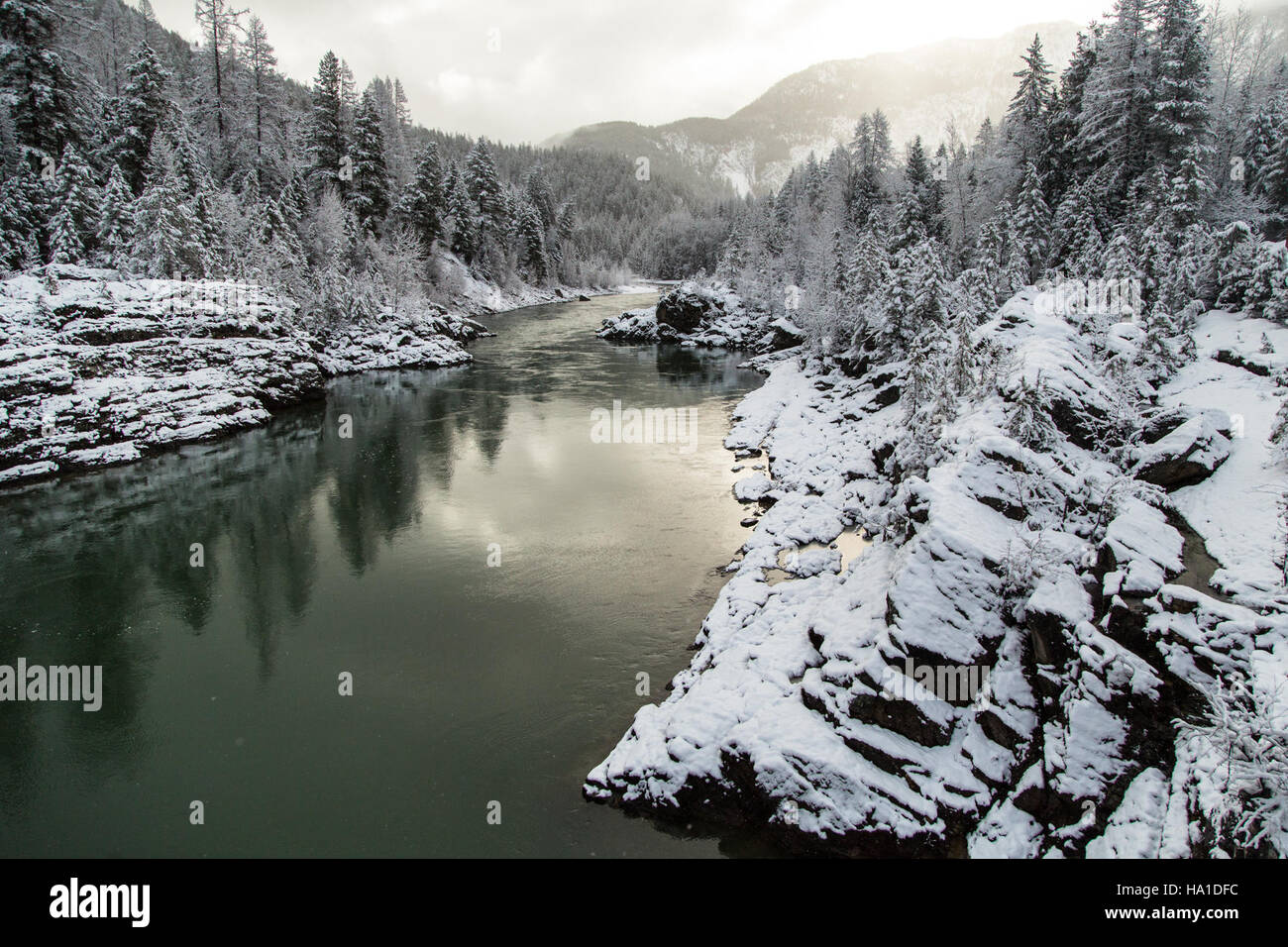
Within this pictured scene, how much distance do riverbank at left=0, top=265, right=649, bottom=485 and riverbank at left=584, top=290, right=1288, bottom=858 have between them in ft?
96.0

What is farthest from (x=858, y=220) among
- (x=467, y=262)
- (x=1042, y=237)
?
(x=467, y=262)

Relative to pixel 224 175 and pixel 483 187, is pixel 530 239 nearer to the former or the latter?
pixel 483 187

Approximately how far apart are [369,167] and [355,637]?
59.3m

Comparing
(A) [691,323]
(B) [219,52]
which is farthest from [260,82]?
(A) [691,323]

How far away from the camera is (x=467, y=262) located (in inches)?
3081

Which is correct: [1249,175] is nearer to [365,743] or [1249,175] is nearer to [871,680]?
[871,680]

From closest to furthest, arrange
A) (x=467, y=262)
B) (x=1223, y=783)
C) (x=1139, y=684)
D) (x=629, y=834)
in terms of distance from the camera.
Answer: (x=1223, y=783) < (x=1139, y=684) < (x=629, y=834) < (x=467, y=262)

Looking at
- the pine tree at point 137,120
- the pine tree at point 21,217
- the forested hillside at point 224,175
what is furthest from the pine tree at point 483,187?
the pine tree at point 21,217

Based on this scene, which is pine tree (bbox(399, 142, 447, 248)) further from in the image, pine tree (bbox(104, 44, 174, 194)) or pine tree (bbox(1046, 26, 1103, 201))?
pine tree (bbox(1046, 26, 1103, 201))

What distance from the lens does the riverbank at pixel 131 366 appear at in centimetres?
2731

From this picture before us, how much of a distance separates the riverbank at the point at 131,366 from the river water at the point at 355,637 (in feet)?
7.23

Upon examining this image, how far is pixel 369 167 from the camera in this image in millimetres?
60844

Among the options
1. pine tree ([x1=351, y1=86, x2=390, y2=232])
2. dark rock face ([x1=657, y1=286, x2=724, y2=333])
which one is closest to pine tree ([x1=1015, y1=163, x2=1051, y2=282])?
dark rock face ([x1=657, y1=286, x2=724, y2=333])

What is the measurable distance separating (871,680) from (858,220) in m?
63.8
